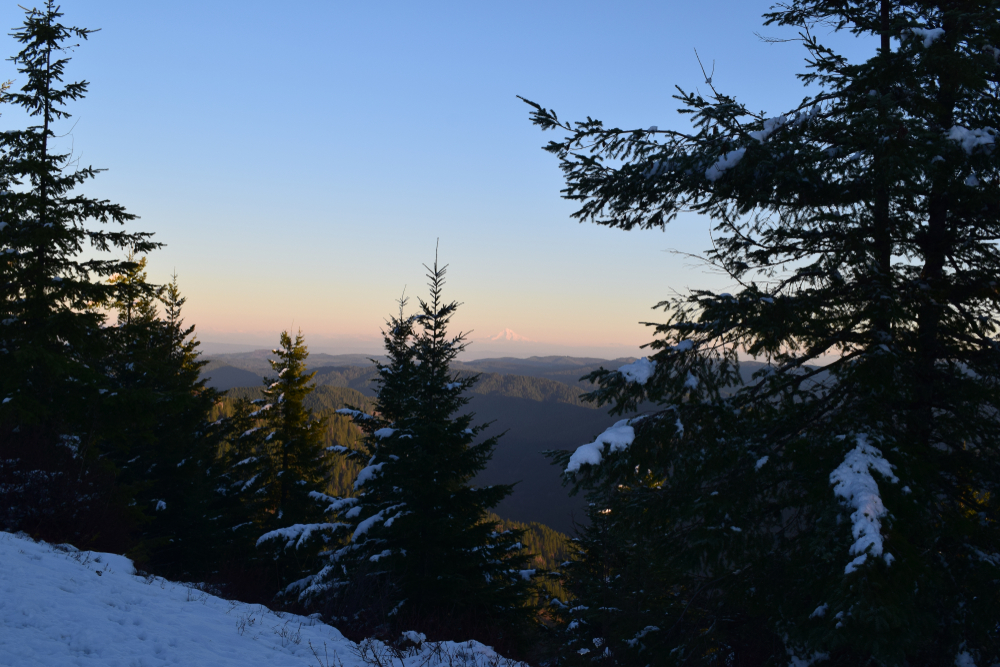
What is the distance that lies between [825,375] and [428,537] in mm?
9735

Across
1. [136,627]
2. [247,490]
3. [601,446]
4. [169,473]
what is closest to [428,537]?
[136,627]

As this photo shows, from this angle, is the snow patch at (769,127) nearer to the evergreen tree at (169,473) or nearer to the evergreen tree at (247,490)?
the evergreen tree at (169,473)

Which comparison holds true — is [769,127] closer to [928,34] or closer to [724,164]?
[724,164]

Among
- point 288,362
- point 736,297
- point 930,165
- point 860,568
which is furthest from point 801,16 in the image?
point 288,362

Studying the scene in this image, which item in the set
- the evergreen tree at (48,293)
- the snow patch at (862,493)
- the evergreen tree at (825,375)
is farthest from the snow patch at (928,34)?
the evergreen tree at (48,293)

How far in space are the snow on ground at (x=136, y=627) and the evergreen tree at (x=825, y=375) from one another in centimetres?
411

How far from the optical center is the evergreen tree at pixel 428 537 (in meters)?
12.0

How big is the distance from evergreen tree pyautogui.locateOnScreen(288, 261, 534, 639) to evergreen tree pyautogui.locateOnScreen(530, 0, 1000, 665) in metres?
6.20

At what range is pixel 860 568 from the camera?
13.5ft

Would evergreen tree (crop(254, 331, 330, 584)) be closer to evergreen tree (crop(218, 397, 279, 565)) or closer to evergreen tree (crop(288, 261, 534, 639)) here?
evergreen tree (crop(218, 397, 279, 565))

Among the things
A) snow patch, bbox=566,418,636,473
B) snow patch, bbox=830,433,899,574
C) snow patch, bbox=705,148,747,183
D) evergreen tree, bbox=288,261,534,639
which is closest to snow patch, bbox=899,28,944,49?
snow patch, bbox=705,148,747,183

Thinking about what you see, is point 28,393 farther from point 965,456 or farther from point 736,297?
point 965,456

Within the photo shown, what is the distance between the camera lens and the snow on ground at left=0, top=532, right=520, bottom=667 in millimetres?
5555

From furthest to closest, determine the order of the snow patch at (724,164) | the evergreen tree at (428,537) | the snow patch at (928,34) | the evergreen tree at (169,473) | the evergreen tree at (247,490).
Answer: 1. the evergreen tree at (247,490)
2. the evergreen tree at (169,473)
3. the evergreen tree at (428,537)
4. the snow patch at (724,164)
5. the snow patch at (928,34)
